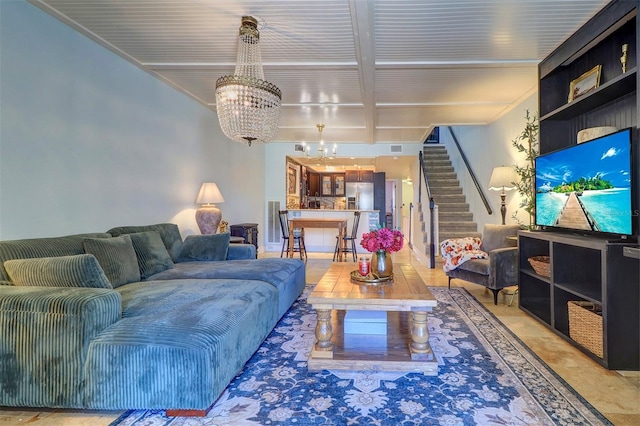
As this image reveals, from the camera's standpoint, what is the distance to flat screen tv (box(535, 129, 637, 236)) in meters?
2.06

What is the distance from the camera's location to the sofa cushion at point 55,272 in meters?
1.86

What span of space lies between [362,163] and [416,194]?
1711 mm

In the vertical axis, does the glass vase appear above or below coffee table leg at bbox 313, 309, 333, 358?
above

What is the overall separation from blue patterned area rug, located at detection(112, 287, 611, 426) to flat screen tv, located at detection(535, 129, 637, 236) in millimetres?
1052

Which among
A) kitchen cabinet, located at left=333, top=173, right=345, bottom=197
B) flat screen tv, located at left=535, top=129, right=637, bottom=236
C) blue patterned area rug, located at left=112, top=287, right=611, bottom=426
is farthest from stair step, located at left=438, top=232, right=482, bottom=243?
kitchen cabinet, located at left=333, top=173, right=345, bottom=197

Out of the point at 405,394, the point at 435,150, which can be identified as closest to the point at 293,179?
the point at 435,150

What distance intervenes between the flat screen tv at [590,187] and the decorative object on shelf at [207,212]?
377 cm

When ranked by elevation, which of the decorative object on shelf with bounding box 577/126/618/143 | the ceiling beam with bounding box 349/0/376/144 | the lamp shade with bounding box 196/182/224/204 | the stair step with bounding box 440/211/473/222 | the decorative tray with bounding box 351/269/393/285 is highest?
the ceiling beam with bounding box 349/0/376/144

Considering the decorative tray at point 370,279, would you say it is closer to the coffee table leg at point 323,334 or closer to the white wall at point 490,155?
the coffee table leg at point 323,334

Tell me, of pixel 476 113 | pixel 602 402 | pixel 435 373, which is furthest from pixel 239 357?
pixel 476 113

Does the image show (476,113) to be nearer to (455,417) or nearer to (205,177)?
(205,177)

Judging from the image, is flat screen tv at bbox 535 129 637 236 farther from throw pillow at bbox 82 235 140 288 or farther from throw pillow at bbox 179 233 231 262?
throw pillow at bbox 82 235 140 288

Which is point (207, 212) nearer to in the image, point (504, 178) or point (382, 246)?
point (382, 246)

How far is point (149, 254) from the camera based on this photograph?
2.96 meters
